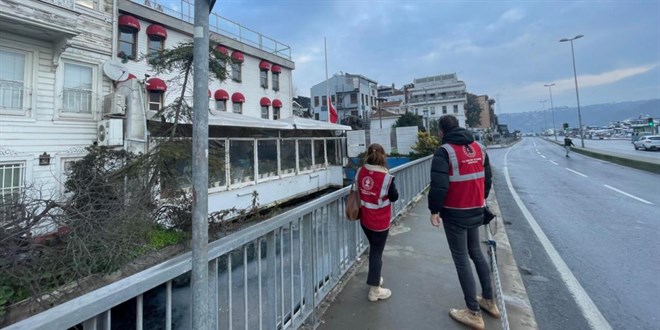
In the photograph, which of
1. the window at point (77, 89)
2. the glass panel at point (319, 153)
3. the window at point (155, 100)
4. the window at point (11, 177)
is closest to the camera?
the window at point (11, 177)

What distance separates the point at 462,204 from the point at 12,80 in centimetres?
1236

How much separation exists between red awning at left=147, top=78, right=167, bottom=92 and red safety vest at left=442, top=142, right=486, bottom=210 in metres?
13.5

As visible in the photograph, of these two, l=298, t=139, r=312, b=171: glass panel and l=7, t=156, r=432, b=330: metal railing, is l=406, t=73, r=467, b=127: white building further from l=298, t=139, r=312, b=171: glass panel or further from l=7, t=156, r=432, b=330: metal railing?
l=7, t=156, r=432, b=330: metal railing

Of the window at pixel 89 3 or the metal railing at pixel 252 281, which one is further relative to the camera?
the window at pixel 89 3

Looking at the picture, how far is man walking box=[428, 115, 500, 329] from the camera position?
2.68 metres

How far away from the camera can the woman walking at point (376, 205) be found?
3016mm

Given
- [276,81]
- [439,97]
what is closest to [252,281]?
[276,81]

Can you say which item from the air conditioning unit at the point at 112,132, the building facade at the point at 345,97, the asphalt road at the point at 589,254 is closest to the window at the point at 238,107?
the air conditioning unit at the point at 112,132

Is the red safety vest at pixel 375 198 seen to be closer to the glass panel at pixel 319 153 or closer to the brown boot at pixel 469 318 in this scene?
the brown boot at pixel 469 318

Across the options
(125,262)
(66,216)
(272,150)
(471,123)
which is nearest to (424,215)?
(125,262)

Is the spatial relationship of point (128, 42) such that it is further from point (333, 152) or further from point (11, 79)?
point (333, 152)

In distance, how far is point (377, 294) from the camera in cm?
302

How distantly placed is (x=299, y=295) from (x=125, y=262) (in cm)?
591

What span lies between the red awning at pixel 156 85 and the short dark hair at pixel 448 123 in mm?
13241
